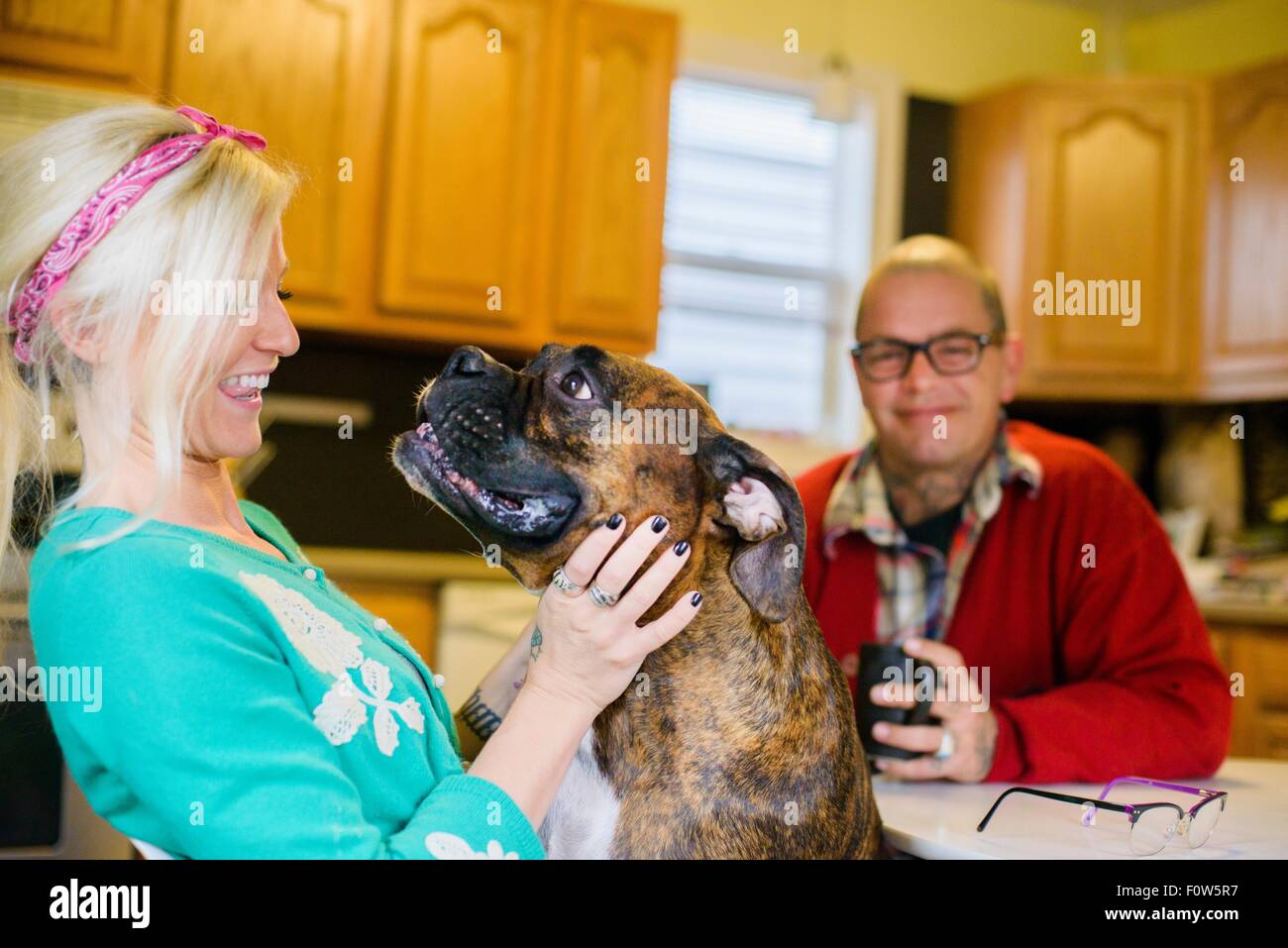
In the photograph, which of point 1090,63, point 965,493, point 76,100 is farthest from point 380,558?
point 1090,63

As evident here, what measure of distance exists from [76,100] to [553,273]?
1.50 metres

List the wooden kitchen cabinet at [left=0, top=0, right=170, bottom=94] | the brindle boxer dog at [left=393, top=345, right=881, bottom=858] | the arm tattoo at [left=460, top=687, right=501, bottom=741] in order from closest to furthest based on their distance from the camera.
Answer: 1. the brindle boxer dog at [left=393, top=345, right=881, bottom=858]
2. the arm tattoo at [left=460, top=687, right=501, bottom=741]
3. the wooden kitchen cabinet at [left=0, top=0, right=170, bottom=94]

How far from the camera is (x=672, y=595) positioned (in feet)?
4.20

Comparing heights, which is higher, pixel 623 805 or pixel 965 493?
pixel 965 493

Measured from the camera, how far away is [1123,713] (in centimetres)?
170

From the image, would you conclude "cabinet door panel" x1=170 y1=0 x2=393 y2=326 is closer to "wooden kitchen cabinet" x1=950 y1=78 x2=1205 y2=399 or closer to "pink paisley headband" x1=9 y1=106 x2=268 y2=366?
"wooden kitchen cabinet" x1=950 y1=78 x2=1205 y2=399

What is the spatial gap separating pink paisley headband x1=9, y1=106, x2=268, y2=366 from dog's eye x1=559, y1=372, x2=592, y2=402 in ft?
1.47

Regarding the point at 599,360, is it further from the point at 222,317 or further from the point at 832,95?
the point at 832,95

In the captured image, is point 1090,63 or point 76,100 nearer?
point 76,100

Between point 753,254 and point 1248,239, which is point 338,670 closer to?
point 753,254

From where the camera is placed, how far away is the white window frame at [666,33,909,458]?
4.56m

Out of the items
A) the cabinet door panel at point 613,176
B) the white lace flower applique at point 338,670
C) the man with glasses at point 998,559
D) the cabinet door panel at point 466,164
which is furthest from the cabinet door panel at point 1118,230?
the white lace flower applique at point 338,670

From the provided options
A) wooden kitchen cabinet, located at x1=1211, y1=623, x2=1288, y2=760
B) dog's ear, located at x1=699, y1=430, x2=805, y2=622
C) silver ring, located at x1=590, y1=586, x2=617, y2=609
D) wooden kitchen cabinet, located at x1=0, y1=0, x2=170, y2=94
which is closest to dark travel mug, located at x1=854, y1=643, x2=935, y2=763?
dog's ear, located at x1=699, y1=430, x2=805, y2=622

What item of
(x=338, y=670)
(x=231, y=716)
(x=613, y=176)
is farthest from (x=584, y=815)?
(x=613, y=176)
